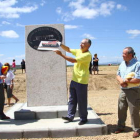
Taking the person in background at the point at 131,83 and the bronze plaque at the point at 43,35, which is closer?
the person in background at the point at 131,83

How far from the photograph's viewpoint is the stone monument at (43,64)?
5.81 metres

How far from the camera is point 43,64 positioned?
19.1ft

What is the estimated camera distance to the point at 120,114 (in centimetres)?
466

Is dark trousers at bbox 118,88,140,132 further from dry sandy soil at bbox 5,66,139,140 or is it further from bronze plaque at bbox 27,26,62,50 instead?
bronze plaque at bbox 27,26,62,50

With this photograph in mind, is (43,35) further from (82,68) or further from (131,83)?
(131,83)

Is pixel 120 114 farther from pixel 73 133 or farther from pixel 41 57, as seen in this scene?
pixel 41 57

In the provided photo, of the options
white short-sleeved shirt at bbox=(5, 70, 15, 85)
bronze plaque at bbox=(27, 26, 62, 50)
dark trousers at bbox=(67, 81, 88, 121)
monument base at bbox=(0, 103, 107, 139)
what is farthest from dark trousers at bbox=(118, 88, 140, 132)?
white short-sleeved shirt at bbox=(5, 70, 15, 85)

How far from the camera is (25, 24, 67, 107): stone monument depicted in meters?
5.81

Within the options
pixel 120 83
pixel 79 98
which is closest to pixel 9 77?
pixel 79 98

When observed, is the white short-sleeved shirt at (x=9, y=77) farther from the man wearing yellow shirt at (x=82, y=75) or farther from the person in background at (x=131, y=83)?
the person in background at (x=131, y=83)

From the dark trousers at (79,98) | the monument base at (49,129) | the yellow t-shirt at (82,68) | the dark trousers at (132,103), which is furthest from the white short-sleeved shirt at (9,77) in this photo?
the dark trousers at (132,103)

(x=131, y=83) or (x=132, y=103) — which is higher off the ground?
(x=131, y=83)

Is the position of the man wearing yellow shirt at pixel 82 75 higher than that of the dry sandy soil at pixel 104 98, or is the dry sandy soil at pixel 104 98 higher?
the man wearing yellow shirt at pixel 82 75

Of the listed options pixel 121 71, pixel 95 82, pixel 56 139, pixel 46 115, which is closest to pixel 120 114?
pixel 121 71
